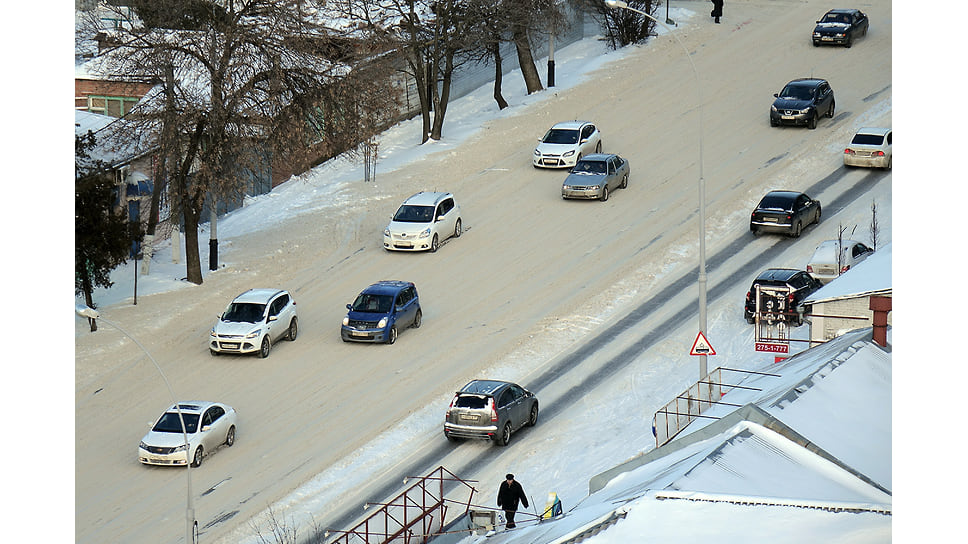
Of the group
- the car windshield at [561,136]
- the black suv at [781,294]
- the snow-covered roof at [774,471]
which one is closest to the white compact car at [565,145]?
the car windshield at [561,136]

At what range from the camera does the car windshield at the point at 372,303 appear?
1522 inches

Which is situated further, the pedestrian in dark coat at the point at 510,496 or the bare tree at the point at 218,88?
the bare tree at the point at 218,88

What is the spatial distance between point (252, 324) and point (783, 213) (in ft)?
55.6

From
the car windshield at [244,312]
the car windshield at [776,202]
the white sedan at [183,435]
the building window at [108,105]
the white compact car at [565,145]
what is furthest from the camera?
the building window at [108,105]

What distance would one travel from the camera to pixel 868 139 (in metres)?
48.8

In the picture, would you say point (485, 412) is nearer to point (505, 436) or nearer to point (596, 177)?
point (505, 436)

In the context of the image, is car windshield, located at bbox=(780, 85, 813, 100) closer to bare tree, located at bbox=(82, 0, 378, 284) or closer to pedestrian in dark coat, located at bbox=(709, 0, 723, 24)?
pedestrian in dark coat, located at bbox=(709, 0, 723, 24)

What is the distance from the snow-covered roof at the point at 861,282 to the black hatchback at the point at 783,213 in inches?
266

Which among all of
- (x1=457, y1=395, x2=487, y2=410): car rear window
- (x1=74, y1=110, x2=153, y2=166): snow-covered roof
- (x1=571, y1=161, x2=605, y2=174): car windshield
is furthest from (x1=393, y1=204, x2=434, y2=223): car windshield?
(x1=457, y1=395, x2=487, y2=410): car rear window

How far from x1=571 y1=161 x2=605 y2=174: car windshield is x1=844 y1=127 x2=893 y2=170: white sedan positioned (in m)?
8.71

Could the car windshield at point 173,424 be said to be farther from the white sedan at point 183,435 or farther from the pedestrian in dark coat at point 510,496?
the pedestrian in dark coat at point 510,496

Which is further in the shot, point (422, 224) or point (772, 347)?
point (422, 224)

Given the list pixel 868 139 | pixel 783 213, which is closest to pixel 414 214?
pixel 783 213
